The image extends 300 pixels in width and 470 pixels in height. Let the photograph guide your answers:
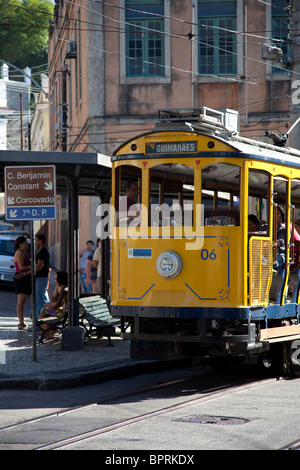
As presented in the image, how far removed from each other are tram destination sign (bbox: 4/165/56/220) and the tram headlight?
7.09 feet

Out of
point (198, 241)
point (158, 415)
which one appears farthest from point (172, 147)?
point (158, 415)

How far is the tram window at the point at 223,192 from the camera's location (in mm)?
11141

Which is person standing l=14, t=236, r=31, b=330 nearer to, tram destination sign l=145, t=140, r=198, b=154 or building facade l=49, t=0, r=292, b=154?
tram destination sign l=145, t=140, r=198, b=154

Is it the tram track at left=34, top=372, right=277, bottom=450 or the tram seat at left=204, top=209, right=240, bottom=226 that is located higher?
the tram seat at left=204, top=209, right=240, bottom=226

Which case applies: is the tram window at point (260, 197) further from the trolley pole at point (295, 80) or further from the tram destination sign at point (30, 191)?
the trolley pole at point (295, 80)

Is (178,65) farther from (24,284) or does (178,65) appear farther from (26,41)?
(26,41)

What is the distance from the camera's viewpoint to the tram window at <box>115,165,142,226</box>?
11.6m

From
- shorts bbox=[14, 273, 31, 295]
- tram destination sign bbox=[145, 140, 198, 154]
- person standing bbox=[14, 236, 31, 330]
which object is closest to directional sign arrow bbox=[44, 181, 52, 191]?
tram destination sign bbox=[145, 140, 198, 154]

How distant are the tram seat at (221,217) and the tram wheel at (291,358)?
2298 mm

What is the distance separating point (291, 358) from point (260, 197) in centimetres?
236

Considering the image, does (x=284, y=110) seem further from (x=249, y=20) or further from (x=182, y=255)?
(x=182, y=255)

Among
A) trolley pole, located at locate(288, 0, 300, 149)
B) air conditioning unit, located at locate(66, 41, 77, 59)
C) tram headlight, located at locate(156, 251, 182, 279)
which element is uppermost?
air conditioning unit, located at locate(66, 41, 77, 59)

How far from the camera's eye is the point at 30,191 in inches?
497

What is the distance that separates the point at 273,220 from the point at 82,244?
19.0m
